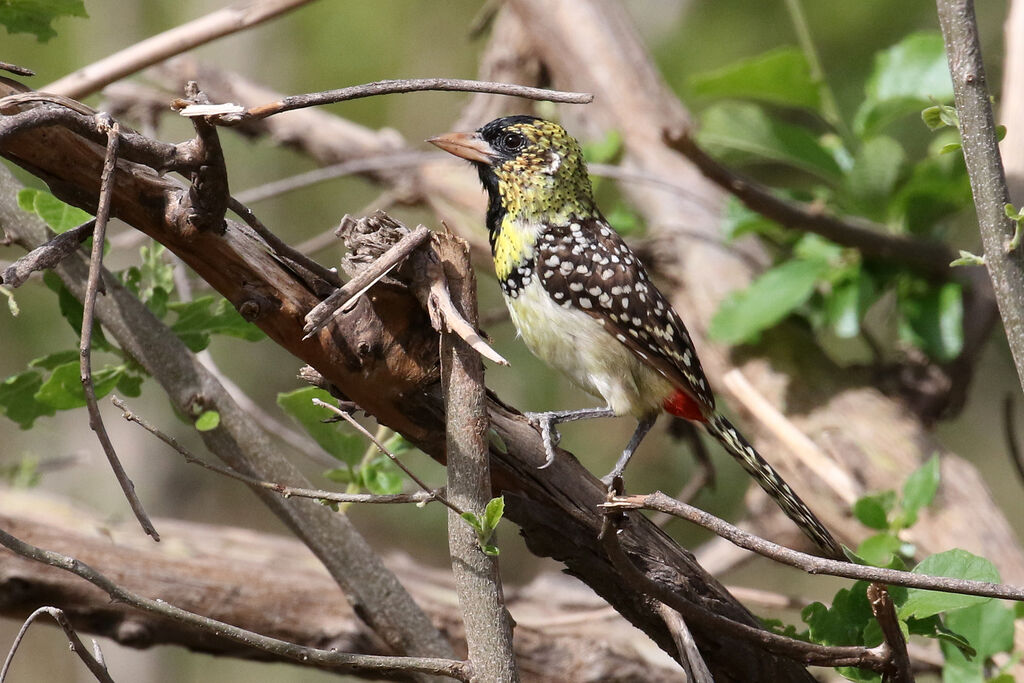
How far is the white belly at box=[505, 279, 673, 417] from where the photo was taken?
298cm

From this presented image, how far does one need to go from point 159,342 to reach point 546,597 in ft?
6.36

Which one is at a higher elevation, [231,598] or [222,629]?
[231,598]

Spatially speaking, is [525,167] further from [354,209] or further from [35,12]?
[354,209]

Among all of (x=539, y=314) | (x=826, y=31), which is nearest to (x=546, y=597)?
(x=539, y=314)

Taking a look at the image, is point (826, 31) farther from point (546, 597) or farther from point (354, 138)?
point (546, 597)

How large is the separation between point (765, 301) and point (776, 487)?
4.30ft

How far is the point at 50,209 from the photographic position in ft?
6.89

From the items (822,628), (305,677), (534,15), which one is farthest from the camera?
(305,677)

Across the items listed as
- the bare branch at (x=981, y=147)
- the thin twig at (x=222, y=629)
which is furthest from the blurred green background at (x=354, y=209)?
the bare branch at (x=981, y=147)

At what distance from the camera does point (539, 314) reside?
3.00 meters

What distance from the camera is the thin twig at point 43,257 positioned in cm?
146

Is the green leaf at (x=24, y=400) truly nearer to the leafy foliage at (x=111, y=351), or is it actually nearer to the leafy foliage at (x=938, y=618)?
the leafy foliage at (x=111, y=351)

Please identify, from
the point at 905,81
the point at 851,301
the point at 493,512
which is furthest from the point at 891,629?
the point at 905,81

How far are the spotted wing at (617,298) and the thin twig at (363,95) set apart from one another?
1470 millimetres
